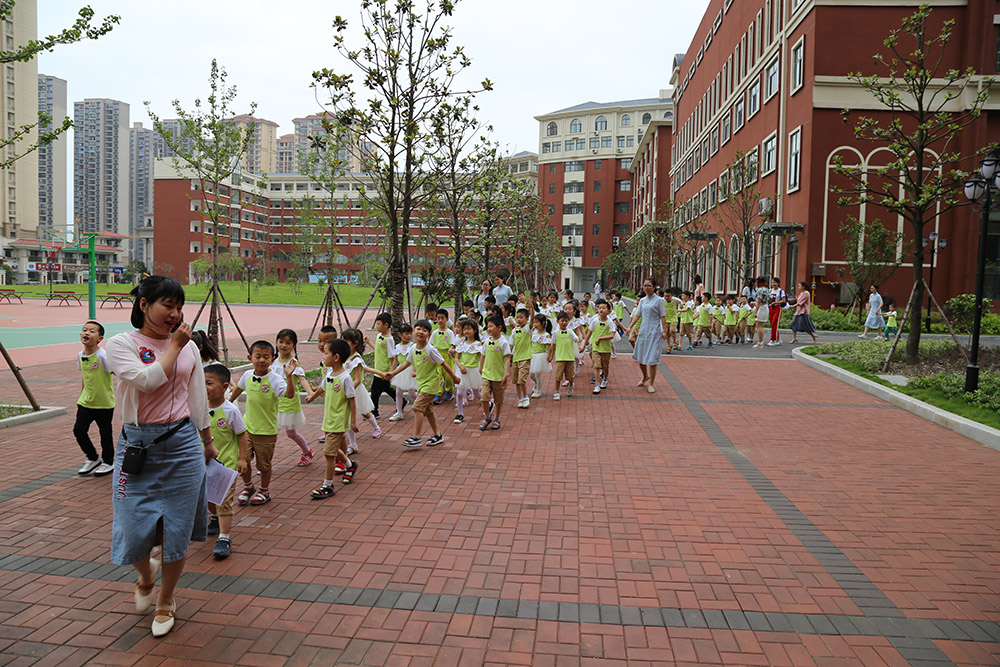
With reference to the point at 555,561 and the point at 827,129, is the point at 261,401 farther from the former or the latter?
the point at 827,129

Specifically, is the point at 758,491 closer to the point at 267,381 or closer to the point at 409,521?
the point at 409,521

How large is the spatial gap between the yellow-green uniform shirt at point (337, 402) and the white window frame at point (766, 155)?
2611 cm

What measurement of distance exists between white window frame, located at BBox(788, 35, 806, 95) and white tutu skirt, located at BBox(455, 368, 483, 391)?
2206 centimetres

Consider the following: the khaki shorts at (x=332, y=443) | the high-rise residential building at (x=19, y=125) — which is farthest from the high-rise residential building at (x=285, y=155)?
the khaki shorts at (x=332, y=443)

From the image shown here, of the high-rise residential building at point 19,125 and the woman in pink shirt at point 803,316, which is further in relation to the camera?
the high-rise residential building at point 19,125

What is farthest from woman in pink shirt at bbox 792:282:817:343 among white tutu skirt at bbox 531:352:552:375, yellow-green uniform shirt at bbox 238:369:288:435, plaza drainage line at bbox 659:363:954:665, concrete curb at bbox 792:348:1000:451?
yellow-green uniform shirt at bbox 238:369:288:435

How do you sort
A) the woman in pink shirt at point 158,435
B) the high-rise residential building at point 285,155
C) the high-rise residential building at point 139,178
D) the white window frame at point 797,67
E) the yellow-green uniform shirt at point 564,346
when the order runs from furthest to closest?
the high-rise residential building at point 285,155, the high-rise residential building at point 139,178, the white window frame at point 797,67, the yellow-green uniform shirt at point 564,346, the woman in pink shirt at point 158,435

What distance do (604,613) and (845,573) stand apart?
5.52 feet

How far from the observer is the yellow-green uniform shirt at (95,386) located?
19.2ft

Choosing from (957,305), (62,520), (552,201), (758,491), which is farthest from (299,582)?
(552,201)

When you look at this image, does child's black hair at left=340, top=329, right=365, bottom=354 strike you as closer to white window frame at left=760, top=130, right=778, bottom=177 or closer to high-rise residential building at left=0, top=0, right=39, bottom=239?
white window frame at left=760, top=130, right=778, bottom=177

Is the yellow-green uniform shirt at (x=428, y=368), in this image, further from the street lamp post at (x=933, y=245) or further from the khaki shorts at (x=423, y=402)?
the street lamp post at (x=933, y=245)

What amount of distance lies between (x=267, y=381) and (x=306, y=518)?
1099 mm

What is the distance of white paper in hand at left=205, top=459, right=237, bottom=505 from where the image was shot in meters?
4.07
